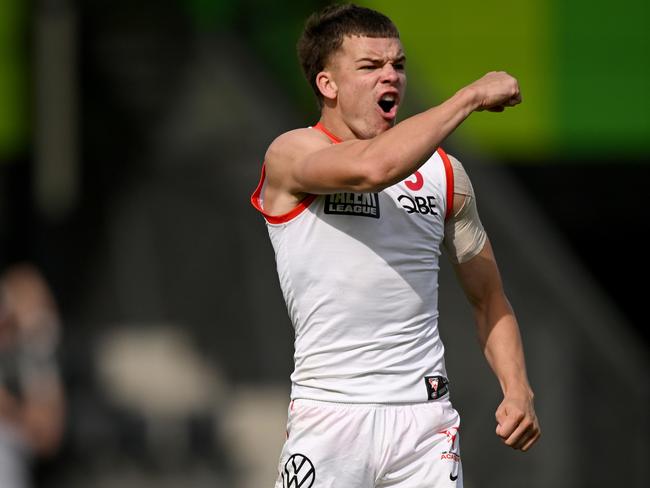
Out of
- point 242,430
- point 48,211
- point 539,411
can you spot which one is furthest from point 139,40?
point 539,411

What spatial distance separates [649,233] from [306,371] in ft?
30.3

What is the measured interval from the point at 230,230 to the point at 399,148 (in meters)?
7.49

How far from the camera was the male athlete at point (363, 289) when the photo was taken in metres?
4.91

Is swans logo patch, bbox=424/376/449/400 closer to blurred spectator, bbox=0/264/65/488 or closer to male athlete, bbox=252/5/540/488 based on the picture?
male athlete, bbox=252/5/540/488

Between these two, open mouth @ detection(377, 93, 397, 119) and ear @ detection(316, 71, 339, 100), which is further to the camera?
ear @ detection(316, 71, 339, 100)

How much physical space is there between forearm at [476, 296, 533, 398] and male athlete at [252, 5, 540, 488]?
0.07 ft

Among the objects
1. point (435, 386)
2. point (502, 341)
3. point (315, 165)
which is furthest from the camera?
point (502, 341)

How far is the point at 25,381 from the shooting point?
33.9 feet

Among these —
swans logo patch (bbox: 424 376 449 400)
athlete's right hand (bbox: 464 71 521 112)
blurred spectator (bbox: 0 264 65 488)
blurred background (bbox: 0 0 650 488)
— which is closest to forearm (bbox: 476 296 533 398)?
swans logo patch (bbox: 424 376 449 400)

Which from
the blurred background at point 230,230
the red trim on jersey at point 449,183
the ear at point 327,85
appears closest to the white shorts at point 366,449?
the red trim on jersey at point 449,183

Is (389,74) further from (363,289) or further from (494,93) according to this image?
(363,289)

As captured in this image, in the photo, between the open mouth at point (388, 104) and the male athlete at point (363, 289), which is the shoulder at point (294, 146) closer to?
the male athlete at point (363, 289)

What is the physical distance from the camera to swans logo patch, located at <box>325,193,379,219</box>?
5.00 metres

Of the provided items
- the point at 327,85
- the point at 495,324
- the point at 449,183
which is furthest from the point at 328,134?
the point at 495,324
